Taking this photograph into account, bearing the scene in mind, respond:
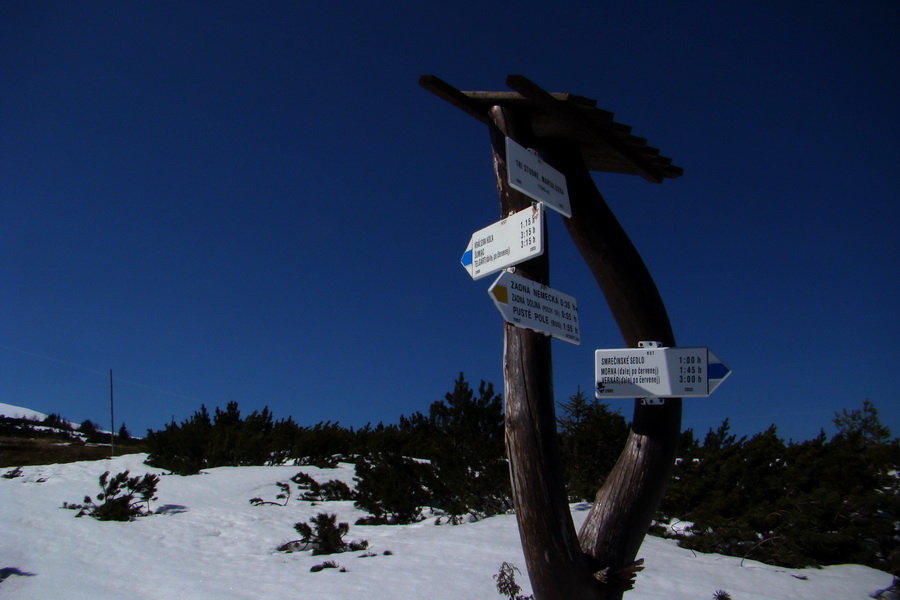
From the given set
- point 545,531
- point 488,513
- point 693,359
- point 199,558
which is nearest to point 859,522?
point 488,513

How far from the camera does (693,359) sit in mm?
4094

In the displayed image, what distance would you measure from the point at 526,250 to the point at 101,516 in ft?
31.1

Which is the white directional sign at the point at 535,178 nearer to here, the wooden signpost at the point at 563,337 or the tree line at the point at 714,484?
the wooden signpost at the point at 563,337

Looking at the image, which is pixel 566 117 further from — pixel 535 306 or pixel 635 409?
pixel 635 409

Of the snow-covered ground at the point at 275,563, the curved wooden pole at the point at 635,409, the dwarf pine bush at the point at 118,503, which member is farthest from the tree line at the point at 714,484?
the curved wooden pole at the point at 635,409

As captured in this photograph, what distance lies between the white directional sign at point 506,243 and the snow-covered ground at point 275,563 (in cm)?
360

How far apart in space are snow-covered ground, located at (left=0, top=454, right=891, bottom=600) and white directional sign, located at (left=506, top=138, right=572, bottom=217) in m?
3.91

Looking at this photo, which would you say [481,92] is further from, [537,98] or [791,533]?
[791,533]

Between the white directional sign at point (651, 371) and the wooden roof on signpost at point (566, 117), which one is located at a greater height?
the wooden roof on signpost at point (566, 117)

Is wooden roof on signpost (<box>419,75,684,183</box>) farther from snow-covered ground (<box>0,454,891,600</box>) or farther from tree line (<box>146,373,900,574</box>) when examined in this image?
tree line (<box>146,373,900,574</box>)

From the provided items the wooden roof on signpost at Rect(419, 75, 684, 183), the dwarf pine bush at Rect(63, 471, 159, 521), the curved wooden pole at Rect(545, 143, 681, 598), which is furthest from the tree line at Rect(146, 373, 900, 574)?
the wooden roof on signpost at Rect(419, 75, 684, 183)

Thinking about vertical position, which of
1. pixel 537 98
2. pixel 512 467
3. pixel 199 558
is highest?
pixel 537 98

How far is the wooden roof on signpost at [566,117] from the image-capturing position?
418 cm

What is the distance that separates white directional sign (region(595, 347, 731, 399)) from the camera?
4078 mm
